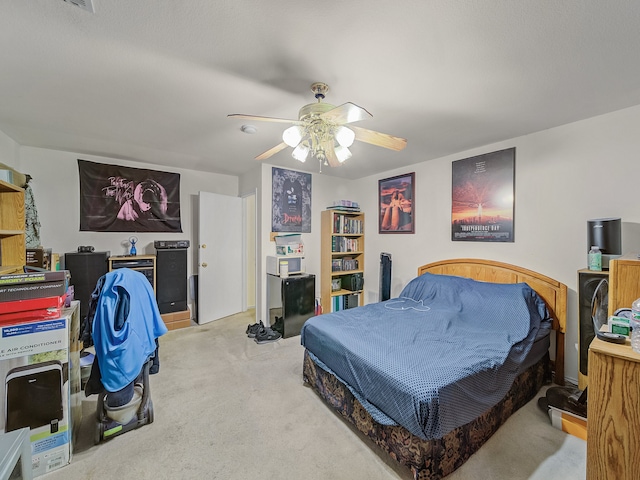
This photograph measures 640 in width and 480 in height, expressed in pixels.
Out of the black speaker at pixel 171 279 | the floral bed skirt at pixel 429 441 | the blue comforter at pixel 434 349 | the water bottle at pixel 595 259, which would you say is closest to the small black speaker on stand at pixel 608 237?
the water bottle at pixel 595 259

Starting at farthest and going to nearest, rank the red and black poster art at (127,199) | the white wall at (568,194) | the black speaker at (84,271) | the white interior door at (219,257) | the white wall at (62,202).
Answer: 1. the white interior door at (219,257)
2. the red and black poster art at (127,199)
3. the white wall at (62,202)
4. the black speaker at (84,271)
5. the white wall at (568,194)

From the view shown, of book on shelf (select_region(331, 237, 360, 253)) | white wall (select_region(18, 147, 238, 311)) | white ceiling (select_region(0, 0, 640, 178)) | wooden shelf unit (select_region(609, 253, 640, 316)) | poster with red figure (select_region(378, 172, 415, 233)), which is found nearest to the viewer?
white ceiling (select_region(0, 0, 640, 178))

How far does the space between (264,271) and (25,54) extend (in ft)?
9.72

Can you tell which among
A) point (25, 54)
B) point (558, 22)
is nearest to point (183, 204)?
point (25, 54)

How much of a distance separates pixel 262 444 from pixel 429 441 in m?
1.07

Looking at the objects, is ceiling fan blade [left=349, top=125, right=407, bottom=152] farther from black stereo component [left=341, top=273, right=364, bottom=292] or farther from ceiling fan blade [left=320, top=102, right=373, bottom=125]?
black stereo component [left=341, top=273, right=364, bottom=292]

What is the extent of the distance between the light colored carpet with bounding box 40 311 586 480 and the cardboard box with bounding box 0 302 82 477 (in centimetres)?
17

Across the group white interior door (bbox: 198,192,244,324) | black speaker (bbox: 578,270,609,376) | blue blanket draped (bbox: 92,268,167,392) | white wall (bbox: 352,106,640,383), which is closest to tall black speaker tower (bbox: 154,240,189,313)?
white interior door (bbox: 198,192,244,324)

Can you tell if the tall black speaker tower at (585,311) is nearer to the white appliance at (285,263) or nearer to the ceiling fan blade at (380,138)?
the ceiling fan blade at (380,138)

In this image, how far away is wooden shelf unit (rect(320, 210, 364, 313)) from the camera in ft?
13.7

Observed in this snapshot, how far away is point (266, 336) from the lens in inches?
135

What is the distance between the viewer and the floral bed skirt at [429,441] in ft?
4.73

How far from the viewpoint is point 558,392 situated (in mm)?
2203

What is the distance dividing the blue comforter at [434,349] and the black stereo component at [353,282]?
49.9 inches
